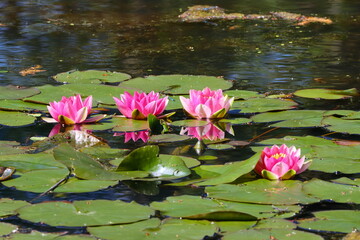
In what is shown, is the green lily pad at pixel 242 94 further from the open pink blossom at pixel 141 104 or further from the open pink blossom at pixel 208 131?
the open pink blossom at pixel 141 104

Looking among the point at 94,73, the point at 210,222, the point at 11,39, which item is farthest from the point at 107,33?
the point at 210,222

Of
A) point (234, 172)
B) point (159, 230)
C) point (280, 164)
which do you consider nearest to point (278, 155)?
point (280, 164)

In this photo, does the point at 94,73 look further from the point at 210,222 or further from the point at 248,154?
the point at 210,222

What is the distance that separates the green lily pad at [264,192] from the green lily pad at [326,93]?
4.80 ft

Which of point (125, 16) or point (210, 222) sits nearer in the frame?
point (210, 222)

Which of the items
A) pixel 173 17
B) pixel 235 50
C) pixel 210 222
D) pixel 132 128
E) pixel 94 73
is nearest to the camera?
pixel 210 222

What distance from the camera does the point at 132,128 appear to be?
10.2 feet

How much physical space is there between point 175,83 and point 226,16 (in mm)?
3695

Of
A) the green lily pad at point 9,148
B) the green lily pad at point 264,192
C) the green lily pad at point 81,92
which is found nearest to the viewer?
the green lily pad at point 264,192

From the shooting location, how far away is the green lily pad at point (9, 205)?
6.55ft

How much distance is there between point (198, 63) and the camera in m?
4.83

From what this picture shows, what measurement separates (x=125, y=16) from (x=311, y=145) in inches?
207

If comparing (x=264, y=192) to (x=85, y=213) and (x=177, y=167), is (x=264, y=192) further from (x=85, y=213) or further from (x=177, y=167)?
(x=85, y=213)

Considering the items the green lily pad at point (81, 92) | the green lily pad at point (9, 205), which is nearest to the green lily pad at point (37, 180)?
the green lily pad at point (9, 205)
